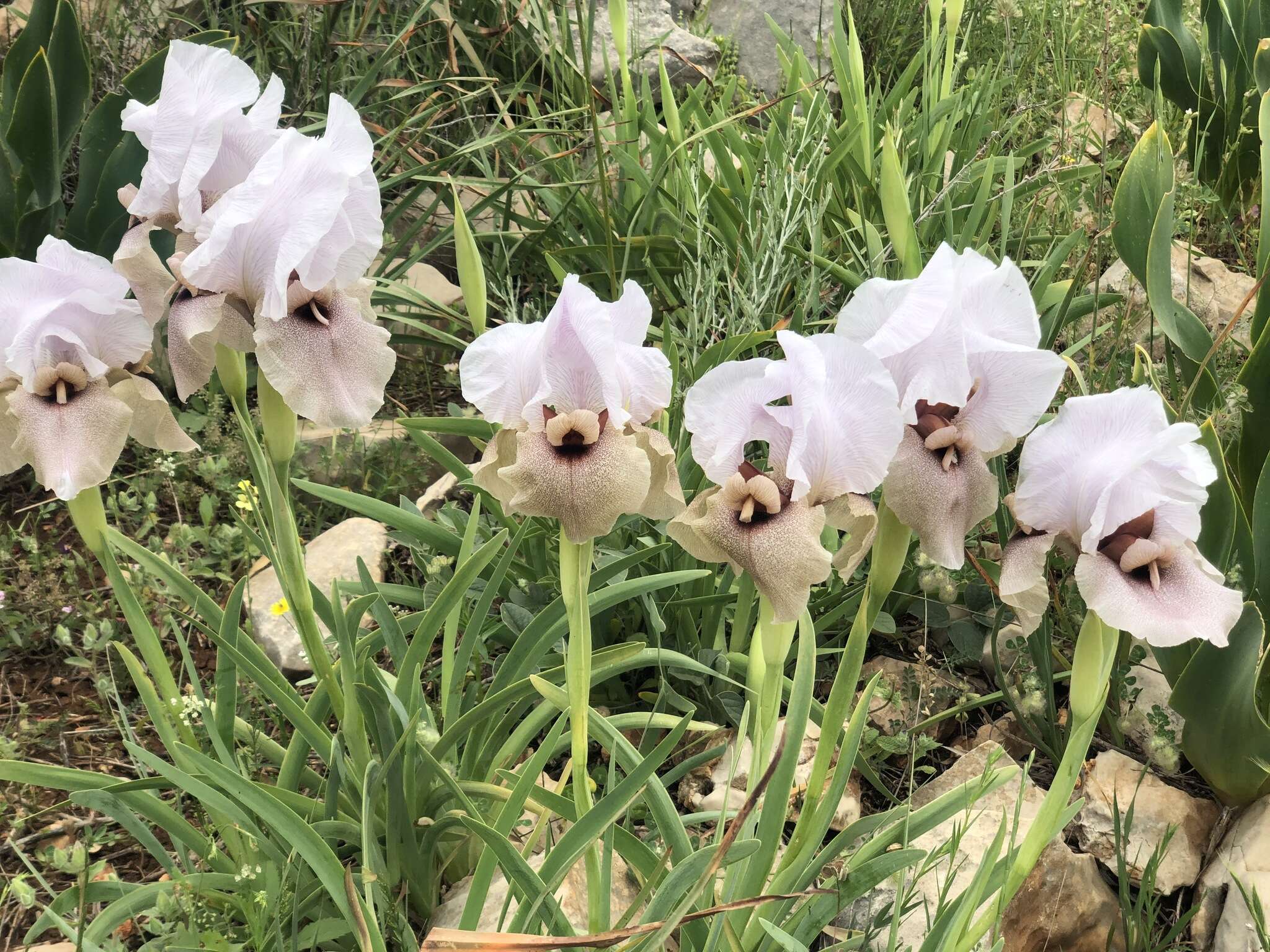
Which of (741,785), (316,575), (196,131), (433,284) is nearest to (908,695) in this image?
(741,785)

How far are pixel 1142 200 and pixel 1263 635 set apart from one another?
74cm

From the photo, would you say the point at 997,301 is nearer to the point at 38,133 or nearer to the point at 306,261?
the point at 306,261

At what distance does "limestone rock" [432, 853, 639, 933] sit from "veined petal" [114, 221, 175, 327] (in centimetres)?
85

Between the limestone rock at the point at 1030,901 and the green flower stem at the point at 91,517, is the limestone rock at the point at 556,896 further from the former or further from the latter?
the green flower stem at the point at 91,517

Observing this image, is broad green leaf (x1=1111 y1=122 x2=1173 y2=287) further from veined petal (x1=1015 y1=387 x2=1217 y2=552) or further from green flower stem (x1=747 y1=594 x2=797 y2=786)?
green flower stem (x1=747 y1=594 x2=797 y2=786)

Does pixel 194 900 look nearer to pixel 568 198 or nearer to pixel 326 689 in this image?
pixel 326 689

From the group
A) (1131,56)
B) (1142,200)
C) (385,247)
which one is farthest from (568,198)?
(1131,56)

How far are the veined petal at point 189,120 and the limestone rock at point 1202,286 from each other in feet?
7.38

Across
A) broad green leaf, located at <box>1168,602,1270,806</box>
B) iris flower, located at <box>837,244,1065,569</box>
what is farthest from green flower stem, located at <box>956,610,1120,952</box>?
broad green leaf, located at <box>1168,602,1270,806</box>

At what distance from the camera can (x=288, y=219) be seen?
1.02 m

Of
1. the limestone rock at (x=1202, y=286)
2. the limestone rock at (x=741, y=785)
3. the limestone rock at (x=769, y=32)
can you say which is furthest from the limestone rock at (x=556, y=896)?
the limestone rock at (x=769, y=32)

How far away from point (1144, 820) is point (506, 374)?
1.39 meters

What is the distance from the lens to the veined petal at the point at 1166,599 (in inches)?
35.6

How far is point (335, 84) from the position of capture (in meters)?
3.35
